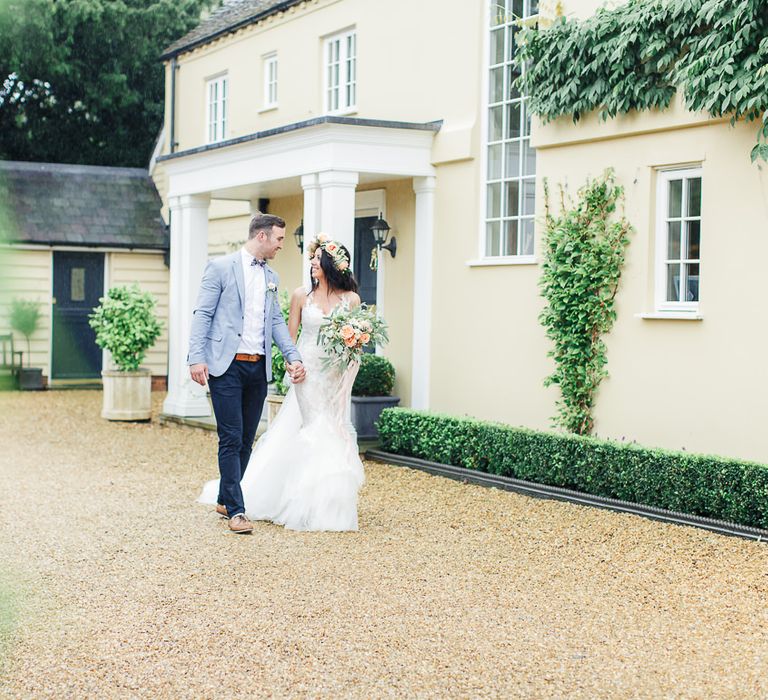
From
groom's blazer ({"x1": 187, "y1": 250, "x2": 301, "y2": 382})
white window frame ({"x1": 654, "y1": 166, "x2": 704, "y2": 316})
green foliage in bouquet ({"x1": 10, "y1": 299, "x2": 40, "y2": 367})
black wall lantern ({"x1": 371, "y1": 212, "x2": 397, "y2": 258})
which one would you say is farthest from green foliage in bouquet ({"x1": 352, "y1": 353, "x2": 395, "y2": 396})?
green foliage in bouquet ({"x1": 10, "y1": 299, "x2": 40, "y2": 367})

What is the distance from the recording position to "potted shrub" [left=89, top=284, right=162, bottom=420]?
50.4 ft

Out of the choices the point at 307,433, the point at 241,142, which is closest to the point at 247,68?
the point at 241,142

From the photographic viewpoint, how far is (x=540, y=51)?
10648 millimetres

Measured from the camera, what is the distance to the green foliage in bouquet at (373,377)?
495 inches

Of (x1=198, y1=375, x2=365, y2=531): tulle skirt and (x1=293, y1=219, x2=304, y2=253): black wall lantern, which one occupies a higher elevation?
(x1=293, y1=219, x2=304, y2=253): black wall lantern

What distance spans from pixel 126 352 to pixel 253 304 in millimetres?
8000

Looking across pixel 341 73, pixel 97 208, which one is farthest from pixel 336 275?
pixel 97 208

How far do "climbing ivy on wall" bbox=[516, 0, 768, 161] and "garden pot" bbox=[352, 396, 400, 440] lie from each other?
375 centimetres

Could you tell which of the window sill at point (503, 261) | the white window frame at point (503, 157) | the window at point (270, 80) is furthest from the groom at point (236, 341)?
the window at point (270, 80)

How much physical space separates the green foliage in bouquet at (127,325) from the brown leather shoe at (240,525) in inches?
313

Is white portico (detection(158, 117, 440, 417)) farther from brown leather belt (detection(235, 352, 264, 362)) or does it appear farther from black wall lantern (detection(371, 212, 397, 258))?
brown leather belt (detection(235, 352, 264, 362))

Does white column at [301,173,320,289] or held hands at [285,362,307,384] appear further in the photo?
white column at [301,173,320,289]

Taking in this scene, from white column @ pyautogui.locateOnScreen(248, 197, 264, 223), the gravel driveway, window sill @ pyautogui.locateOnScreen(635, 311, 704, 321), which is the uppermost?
white column @ pyautogui.locateOnScreen(248, 197, 264, 223)

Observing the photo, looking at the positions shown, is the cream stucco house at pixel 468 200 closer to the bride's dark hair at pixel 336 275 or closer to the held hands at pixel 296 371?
the bride's dark hair at pixel 336 275
